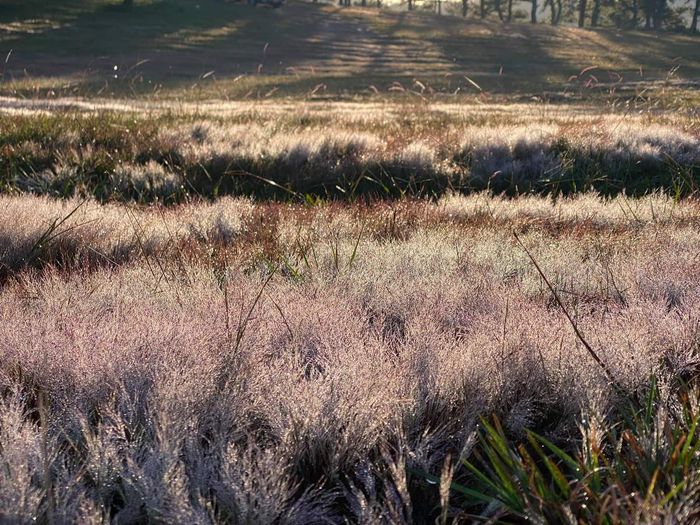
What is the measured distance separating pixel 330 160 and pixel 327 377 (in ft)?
20.3

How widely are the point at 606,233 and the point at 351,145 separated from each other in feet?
15.7

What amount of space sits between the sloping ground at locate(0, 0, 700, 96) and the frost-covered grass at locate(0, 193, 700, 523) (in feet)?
84.3

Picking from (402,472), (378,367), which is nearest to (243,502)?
(402,472)

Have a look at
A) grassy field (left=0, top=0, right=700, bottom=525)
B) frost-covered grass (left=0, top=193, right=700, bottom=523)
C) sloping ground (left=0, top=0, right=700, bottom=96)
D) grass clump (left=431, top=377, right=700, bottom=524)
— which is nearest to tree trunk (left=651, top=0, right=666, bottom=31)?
sloping ground (left=0, top=0, right=700, bottom=96)

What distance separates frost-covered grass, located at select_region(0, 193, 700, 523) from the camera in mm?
1588

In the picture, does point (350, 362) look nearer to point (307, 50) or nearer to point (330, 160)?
point (330, 160)

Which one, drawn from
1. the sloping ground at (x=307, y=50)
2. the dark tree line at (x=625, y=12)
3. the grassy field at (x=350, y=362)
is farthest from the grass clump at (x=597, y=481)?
the dark tree line at (x=625, y=12)

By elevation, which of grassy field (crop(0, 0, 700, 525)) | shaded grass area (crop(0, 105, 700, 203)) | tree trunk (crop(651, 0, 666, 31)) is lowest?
shaded grass area (crop(0, 105, 700, 203))

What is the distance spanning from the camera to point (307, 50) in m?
52.2

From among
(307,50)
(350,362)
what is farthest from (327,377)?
(307,50)

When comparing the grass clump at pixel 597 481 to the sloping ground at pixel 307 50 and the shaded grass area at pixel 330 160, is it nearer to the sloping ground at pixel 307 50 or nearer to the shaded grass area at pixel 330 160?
the shaded grass area at pixel 330 160

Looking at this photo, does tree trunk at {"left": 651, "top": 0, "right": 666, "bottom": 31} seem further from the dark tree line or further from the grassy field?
the grassy field

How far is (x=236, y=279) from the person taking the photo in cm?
319

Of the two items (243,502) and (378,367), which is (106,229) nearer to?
(378,367)
